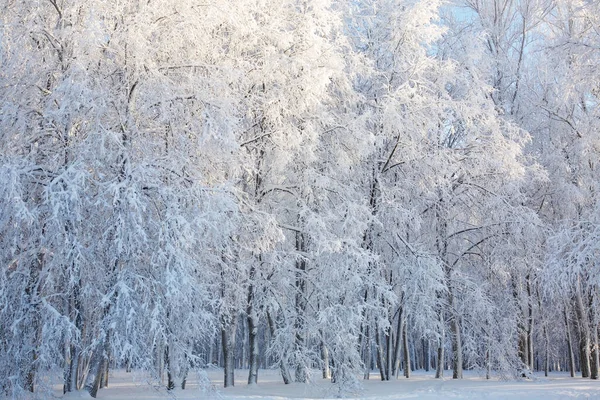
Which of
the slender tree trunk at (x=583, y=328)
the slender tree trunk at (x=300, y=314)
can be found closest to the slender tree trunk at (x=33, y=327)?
the slender tree trunk at (x=300, y=314)

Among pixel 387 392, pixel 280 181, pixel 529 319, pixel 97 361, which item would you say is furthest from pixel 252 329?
pixel 529 319

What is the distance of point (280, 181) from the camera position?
15.9 meters

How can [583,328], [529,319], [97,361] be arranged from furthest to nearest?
[529,319], [583,328], [97,361]

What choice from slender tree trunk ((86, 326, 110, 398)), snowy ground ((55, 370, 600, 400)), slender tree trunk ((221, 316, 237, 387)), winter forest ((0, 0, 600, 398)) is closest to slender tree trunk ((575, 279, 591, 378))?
winter forest ((0, 0, 600, 398))

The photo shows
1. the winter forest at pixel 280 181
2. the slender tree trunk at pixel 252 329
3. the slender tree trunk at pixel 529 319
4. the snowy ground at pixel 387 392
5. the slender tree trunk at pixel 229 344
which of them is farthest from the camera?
the slender tree trunk at pixel 529 319

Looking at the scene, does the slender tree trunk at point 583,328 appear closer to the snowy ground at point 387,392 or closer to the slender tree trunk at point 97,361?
the snowy ground at point 387,392

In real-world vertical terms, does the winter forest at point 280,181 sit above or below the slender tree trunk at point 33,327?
above

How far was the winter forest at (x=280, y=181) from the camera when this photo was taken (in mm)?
10281

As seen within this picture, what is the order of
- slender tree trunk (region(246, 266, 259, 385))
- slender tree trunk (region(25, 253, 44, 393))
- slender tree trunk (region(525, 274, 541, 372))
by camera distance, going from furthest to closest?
slender tree trunk (region(525, 274, 541, 372)) → slender tree trunk (region(246, 266, 259, 385)) → slender tree trunk (region(25, 253, 44, 393))

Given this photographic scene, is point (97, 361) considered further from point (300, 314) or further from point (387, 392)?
point (387, 392)

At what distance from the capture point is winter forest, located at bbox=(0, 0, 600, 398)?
33.7 ft

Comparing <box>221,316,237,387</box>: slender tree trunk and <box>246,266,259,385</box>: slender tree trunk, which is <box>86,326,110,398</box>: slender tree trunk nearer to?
<box>221,316,237,387</box>: slender tree trunk

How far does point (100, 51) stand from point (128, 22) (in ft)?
2.64

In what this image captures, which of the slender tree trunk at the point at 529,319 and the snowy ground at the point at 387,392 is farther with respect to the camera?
the slender tree trunk at the point at 529,319
